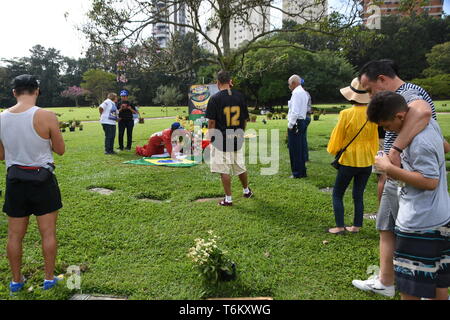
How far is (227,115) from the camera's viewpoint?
5.28 meters

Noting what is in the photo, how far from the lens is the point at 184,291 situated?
300 cm

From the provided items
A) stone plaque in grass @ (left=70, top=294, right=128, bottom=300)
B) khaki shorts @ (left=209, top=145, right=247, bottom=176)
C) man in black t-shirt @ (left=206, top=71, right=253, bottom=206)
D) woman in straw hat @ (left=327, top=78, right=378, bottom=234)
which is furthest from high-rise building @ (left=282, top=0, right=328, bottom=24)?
stone plaque in grass @ (left=70, top=294, right=128, bottom=300)

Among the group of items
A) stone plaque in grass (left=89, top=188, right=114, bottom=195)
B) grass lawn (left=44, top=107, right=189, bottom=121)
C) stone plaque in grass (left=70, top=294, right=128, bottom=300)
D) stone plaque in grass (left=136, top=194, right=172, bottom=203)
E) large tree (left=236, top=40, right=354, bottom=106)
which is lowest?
stone plaque in grass (left=70, top=294, right=128, bottom=300)

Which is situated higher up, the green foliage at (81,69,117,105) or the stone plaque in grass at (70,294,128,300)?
the green foliage at (81,69,117,105)

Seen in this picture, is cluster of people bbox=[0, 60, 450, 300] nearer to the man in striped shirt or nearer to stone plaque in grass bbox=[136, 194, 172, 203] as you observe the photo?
the man in striped shirt

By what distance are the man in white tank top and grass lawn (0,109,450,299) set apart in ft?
2.02

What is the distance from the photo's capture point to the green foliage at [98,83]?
187 ft

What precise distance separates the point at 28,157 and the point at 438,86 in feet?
156

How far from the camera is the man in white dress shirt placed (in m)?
6.91

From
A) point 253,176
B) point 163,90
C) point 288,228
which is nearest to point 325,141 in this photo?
point 253,176
